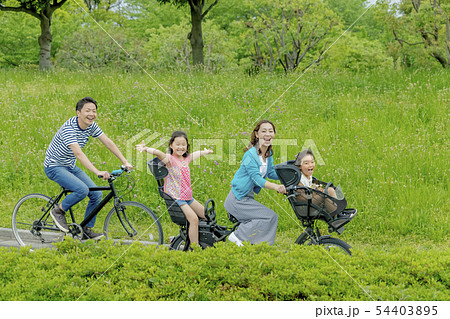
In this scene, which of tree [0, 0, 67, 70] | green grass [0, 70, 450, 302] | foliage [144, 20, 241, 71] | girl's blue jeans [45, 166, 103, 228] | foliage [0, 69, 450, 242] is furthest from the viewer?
foliage [144, 20, 241, 71]

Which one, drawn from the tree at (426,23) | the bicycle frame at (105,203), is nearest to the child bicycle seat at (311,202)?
the bicycle frame at (105,203)

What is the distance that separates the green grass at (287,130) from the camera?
6879 millimetres

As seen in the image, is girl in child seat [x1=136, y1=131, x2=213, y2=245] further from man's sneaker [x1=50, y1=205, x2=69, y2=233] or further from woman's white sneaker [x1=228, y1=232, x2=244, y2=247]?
man's sneaker [x1=50, y1=205, x2=69, y2=233]

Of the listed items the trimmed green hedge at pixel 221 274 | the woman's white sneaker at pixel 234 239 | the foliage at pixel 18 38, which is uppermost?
the foliage at pixel 18 38

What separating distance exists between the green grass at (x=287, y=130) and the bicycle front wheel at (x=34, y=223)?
31.5 inches

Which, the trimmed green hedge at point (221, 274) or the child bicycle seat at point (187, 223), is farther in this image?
the child bicycle seat at point (187, 223)

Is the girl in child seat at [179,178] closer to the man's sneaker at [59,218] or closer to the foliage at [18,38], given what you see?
the man's sneaker at [59,218]

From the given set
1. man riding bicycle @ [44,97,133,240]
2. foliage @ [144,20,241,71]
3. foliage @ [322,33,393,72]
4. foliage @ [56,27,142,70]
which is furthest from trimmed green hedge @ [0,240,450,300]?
foliage @ [322,33,393,72]

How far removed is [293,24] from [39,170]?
13715 millimetres

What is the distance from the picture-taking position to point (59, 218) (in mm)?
5793

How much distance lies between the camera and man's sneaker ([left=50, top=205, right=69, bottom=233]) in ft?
18.9

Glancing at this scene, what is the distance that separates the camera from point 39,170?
8797 millimetres

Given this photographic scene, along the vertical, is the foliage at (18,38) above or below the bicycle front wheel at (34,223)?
above

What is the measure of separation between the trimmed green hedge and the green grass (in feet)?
1.49
